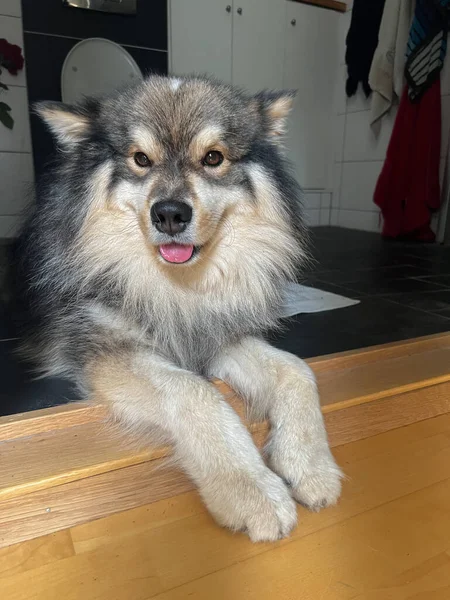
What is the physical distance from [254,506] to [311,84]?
15.3ft

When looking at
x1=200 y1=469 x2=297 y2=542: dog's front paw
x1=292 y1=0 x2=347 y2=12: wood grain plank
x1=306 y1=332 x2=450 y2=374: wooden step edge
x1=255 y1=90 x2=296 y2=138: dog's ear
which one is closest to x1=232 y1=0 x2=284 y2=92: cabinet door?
x1=292 y1=0 x2=347 y2=12: wood grain plank

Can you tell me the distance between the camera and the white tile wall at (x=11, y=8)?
3.32 m

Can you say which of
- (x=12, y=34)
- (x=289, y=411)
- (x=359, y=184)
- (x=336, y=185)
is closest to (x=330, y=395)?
(x=289, y=411)

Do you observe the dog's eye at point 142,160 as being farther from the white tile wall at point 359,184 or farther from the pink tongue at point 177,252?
the white tile wall at point 359,184

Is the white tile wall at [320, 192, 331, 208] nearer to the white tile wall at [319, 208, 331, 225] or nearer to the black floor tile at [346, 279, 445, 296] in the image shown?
the white tile wall at [319, 208, 331, 225]

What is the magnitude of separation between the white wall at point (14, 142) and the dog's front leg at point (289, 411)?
8.70ft

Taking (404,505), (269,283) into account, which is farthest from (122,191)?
(404,505)

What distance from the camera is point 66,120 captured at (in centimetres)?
132

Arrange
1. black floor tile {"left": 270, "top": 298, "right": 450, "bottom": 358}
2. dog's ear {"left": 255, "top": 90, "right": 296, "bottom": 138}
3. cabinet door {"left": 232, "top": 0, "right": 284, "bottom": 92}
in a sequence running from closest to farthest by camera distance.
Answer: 1. dog's ear {"left": 255, "top": 90, "right": 296, "bottom": 138}
2. black floor tile {"left": 270, "top": 298, "right": 450, "bottom": 358}
3. cabinet door {"left": 232, "top": 0, "right": 284, "bottom": 92}

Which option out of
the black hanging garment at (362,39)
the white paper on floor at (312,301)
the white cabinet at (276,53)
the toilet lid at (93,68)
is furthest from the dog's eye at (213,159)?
the black hanging garment at (362,39)

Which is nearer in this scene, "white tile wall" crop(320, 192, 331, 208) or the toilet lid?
the toilet lid

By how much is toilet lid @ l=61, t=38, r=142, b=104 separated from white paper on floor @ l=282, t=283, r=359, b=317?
217cm

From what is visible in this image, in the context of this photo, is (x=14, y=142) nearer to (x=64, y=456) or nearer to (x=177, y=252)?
(x=177, y=252)

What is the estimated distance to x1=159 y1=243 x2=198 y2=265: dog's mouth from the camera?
124 cm
